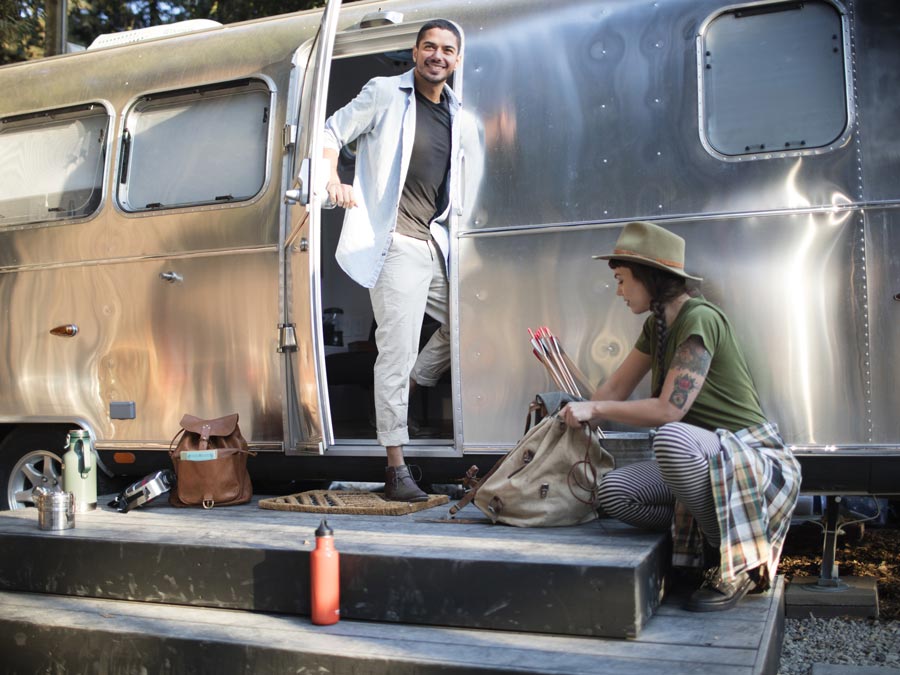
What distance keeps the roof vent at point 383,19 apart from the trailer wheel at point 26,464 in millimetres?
2906

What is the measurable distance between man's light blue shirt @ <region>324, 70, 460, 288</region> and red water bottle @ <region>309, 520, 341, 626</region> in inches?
58.9

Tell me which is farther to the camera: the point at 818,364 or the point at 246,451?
the point at 246,451

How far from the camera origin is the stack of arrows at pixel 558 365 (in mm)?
4527

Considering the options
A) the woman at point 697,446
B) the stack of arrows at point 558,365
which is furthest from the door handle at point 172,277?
the woman at point 697,446

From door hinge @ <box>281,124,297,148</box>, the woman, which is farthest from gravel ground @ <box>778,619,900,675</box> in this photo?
door hinge @ <box>281,124,297,148</box>

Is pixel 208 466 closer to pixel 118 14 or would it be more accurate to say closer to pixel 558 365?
pixel 558 365

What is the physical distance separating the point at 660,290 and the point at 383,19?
7.31 feet

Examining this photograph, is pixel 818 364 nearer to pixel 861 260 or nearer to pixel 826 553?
pixel 861 260

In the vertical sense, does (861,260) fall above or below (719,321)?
above

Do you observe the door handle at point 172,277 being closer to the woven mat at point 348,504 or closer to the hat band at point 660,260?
the woven mat at point 348,504

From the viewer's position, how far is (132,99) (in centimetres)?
567

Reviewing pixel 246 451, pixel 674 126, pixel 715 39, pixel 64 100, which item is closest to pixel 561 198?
pixel 674 126

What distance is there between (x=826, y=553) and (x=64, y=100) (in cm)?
492

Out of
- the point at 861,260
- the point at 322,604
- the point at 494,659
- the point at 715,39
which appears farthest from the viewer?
the point at 715,39
